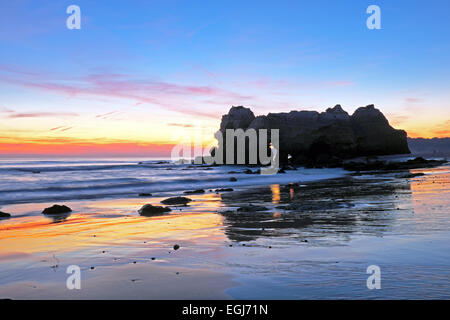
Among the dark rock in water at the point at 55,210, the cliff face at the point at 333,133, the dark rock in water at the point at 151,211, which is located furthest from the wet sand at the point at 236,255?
the cliff face at the point at 333,133

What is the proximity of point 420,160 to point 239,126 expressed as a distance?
44.4 metres

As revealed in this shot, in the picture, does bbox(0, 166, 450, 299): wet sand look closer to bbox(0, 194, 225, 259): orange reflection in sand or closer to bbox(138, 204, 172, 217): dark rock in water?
bbox(0, 194, 225, 259): orange reflection in sand

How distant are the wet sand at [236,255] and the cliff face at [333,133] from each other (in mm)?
59530

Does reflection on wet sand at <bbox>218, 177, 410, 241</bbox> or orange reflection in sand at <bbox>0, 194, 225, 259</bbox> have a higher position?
reflection on wet sand at <bbox>218, 177, 410, 241</bbox>

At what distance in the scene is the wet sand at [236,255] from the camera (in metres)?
5.79

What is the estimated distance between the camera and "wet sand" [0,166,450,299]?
19.0 ft

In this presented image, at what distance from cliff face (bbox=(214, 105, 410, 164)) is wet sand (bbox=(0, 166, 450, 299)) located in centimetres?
5953

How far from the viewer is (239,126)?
89.9 m

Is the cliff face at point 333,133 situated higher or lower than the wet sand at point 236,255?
higher
